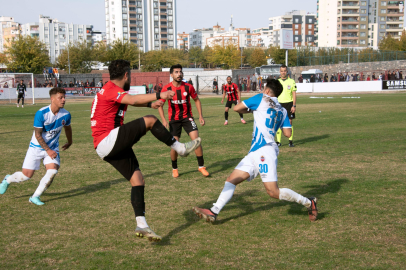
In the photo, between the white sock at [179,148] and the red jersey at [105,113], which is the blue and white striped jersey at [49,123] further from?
→ the white sock at [179,148]

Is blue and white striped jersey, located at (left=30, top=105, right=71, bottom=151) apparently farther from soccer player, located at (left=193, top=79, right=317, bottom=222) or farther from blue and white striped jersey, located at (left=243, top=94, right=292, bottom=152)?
blue and white striped jersey, located at (left=243, top=94, right=292, bottom=152)

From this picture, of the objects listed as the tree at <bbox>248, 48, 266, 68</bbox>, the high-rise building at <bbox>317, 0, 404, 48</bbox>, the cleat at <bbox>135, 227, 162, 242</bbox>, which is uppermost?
the high-rise building at <bbox>317, 0, 404, 48</bbox>

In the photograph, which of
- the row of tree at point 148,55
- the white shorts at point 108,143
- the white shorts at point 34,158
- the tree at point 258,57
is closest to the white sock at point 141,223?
the white shorts at point 108,143

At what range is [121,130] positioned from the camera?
4434 mm

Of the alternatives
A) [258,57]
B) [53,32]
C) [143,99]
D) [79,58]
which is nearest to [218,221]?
[143,99]

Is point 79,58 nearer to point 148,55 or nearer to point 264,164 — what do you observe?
point 148,55

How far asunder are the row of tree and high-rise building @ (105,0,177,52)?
23.3 m

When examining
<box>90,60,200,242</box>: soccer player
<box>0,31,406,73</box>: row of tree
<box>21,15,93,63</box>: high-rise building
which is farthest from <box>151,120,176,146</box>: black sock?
<box>21,15,93,63</box>: high-rise building

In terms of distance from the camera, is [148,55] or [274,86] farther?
[148,55]

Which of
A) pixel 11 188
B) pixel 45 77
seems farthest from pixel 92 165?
pixel 45 77

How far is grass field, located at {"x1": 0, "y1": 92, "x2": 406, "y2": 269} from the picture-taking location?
163 inches

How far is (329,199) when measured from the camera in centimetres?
621

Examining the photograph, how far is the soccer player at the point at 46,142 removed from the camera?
6.36 meters

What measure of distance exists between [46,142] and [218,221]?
338cm
